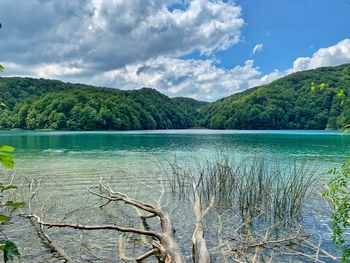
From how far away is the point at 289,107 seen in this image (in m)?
124

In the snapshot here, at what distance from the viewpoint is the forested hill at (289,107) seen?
4363 inches

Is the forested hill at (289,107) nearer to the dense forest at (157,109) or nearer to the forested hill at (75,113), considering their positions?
the dense forest at (157,109)

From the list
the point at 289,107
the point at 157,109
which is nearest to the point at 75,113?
the point at 157,109

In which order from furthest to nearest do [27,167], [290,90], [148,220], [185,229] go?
[290,90], [27,167], [148,220], [185,229]

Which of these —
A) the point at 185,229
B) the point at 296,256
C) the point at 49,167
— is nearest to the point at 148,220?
the point at 185,229

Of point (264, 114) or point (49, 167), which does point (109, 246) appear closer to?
point (49, 167)

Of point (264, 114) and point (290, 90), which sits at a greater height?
point (290, 90)

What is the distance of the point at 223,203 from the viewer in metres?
10.4

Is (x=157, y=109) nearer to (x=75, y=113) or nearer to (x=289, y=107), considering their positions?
(x=75, y=113)

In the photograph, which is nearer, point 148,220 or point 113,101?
point 148,220

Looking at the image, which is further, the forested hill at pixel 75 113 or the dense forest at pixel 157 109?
the dense forest at pixel 157 109

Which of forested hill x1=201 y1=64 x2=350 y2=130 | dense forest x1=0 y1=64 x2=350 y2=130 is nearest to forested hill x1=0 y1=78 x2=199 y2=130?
dense forest x1=0 y1=64 x2=350 y2=130

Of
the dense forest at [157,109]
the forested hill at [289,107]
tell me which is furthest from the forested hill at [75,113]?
the forested hill at [289,107]

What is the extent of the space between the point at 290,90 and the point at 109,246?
137 meters
